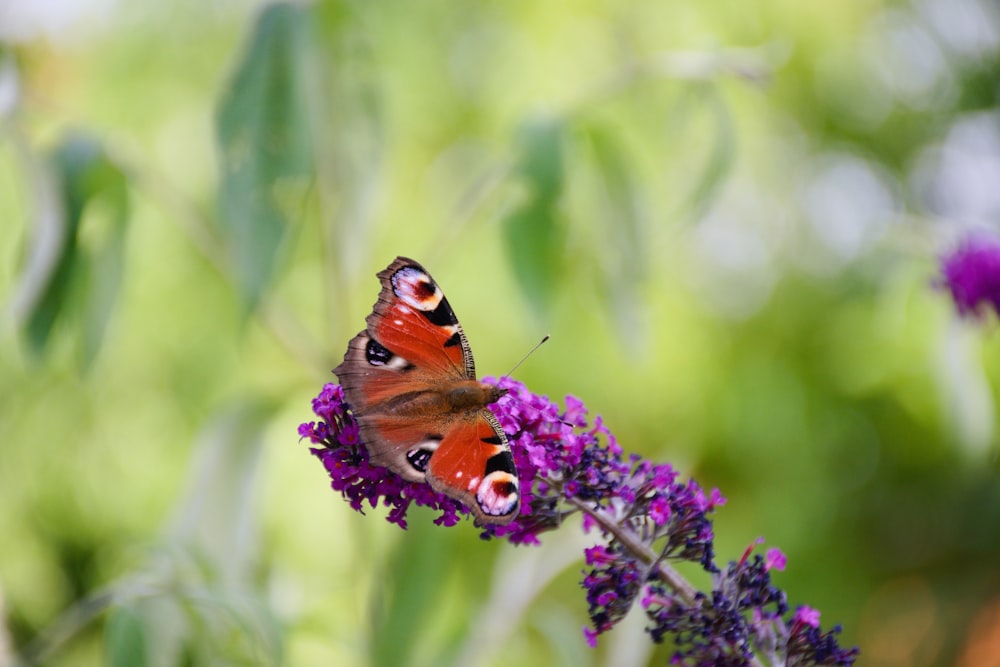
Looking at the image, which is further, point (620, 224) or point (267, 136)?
point (620, 224)

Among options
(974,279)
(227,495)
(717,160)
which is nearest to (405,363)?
(227,495)

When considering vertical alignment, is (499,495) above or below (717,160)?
below

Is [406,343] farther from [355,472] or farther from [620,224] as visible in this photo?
[620,224]

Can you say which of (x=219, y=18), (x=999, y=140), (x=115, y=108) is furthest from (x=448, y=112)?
(x=999, y=140)

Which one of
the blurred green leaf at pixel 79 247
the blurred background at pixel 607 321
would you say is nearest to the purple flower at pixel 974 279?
the blurred background at pixel 607 321

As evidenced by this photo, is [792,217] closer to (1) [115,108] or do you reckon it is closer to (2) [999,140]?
(2) [999,140]

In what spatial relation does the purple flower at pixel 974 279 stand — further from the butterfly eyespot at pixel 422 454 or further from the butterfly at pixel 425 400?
the butterfly eyespot at pixel 422 454
